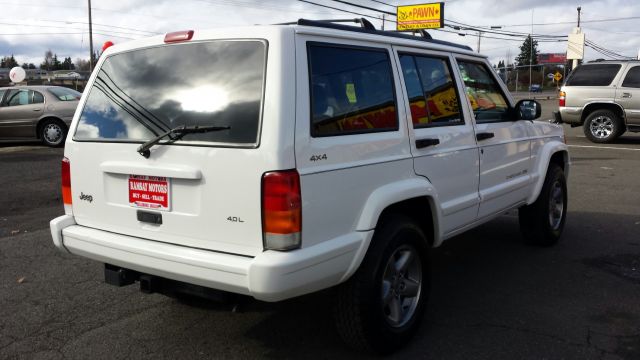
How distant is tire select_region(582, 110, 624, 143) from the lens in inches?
569

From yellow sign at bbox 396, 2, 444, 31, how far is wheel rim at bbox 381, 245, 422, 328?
48.0 meters

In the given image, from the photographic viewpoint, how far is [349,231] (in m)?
3.01

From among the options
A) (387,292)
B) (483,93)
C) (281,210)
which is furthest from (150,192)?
(483,93)

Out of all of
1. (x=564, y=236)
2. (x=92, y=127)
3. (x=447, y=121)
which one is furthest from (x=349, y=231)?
(x=564, y=236)

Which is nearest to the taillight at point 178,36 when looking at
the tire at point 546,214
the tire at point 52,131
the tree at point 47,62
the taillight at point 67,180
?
the taillight at point 67,180

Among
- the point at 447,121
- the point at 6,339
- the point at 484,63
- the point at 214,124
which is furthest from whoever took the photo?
the point at 484,63

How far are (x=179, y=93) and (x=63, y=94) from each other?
38.6 feet

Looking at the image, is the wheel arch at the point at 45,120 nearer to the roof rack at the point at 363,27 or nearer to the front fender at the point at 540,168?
the roof rack at the point at 363,27

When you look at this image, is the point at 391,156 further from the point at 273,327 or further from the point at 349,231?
the point at 273,327

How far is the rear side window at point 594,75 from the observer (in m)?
14.2

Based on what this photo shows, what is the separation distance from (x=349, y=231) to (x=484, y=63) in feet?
8.10

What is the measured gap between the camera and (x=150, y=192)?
3070mm

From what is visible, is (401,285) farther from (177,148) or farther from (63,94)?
(63,94)

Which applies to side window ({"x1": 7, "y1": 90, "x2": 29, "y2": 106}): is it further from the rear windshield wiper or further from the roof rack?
the rear windshield wiper
